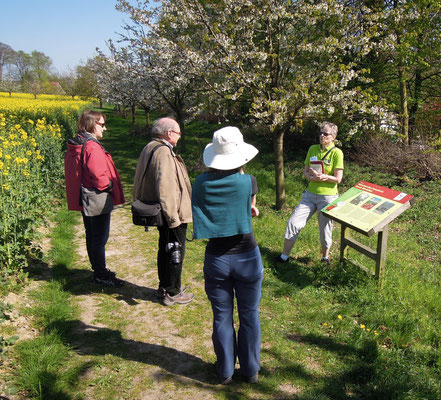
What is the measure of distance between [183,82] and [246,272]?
11951mm

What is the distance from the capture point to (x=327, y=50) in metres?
6.54

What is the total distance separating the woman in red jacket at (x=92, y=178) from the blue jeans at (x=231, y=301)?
208 cm


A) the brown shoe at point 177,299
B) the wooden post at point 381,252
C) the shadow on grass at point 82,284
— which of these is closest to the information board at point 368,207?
the wooden post at point 381,252

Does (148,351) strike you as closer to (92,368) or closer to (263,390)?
(92,368)

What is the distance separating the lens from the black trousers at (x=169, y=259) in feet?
12.5

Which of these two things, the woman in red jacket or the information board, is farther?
the woman in red jacket

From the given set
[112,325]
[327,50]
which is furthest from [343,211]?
[327,50]

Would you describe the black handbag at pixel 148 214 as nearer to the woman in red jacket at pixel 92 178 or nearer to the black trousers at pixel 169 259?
the black trousers at pixel 169 259

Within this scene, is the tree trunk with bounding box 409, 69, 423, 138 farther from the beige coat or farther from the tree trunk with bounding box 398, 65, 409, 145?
the beige coat

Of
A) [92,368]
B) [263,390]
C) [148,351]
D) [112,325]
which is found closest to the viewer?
[263,390]

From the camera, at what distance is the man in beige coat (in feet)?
11.7

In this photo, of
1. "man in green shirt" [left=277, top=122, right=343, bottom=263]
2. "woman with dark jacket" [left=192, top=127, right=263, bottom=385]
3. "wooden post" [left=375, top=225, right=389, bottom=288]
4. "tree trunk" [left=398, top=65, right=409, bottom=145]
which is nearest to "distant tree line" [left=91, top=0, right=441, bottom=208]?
"tree trunk" [left=398, top=65, right=409, bottom=145]

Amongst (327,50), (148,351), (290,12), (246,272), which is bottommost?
(148,351)

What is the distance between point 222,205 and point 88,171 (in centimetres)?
230
